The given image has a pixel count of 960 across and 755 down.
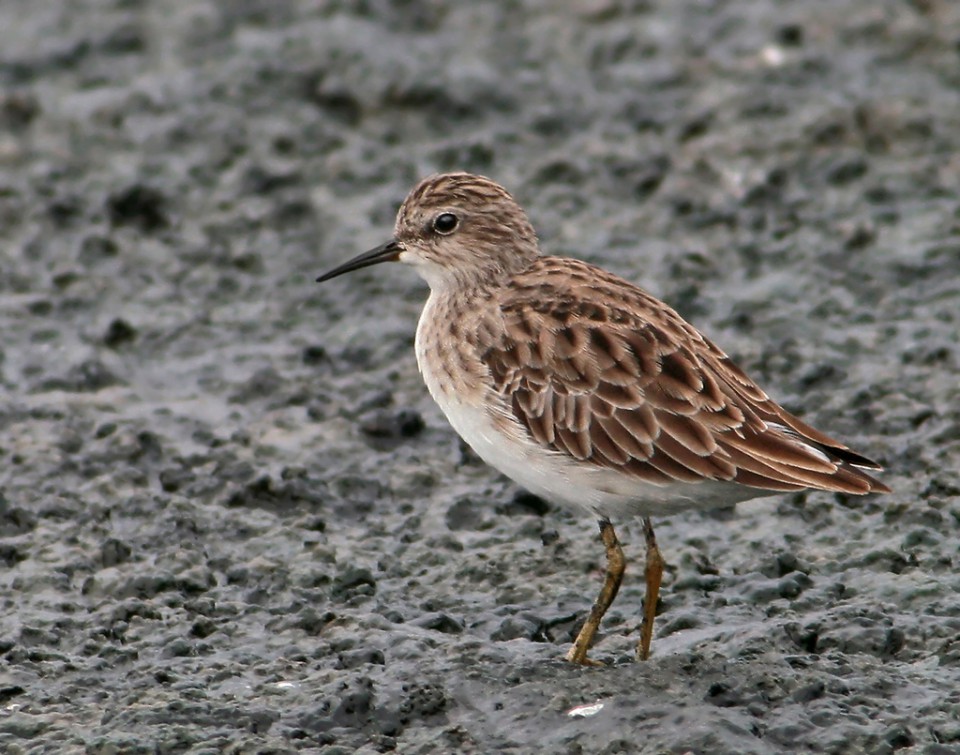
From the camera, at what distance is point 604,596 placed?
22.8ft

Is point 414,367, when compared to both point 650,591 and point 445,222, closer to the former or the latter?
point 445,222

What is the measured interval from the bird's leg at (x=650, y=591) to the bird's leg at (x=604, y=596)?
12 centimetres

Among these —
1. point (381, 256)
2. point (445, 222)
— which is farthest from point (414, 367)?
point (445, 222)

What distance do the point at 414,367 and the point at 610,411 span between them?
2705 mm

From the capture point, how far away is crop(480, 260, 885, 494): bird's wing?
21.5ft

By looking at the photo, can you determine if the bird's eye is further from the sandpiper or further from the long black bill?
the sandpiper

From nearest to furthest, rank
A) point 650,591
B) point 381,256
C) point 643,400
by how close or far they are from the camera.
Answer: point 643,400 → point 650,591 → point 381,256

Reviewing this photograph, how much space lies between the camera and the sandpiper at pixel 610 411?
660 cm

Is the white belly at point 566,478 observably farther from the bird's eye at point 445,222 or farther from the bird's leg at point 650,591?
the bird's eye at point 445,222

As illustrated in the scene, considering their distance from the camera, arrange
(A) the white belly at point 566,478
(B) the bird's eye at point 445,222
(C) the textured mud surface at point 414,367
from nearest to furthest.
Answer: (C) the textured mud surface at point 414,367
(A) the white belly at point 566,478
(B) the bird's eye at point 445,222

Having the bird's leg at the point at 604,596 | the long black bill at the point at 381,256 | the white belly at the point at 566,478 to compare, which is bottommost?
the bird's leg at the point at 604,596

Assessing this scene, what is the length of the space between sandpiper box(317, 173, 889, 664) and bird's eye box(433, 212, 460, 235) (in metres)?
0.40

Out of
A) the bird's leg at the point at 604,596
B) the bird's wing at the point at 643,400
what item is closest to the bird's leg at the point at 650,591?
the bird's leg at the point at 604,596

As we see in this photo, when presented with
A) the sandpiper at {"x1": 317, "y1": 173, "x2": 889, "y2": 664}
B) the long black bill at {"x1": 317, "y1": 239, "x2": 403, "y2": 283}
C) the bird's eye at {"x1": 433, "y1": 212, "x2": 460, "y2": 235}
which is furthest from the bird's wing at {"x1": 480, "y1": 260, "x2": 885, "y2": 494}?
the long black bill at {"x1": 317, "y1": 239, "x2": 403, "y2": 283}
